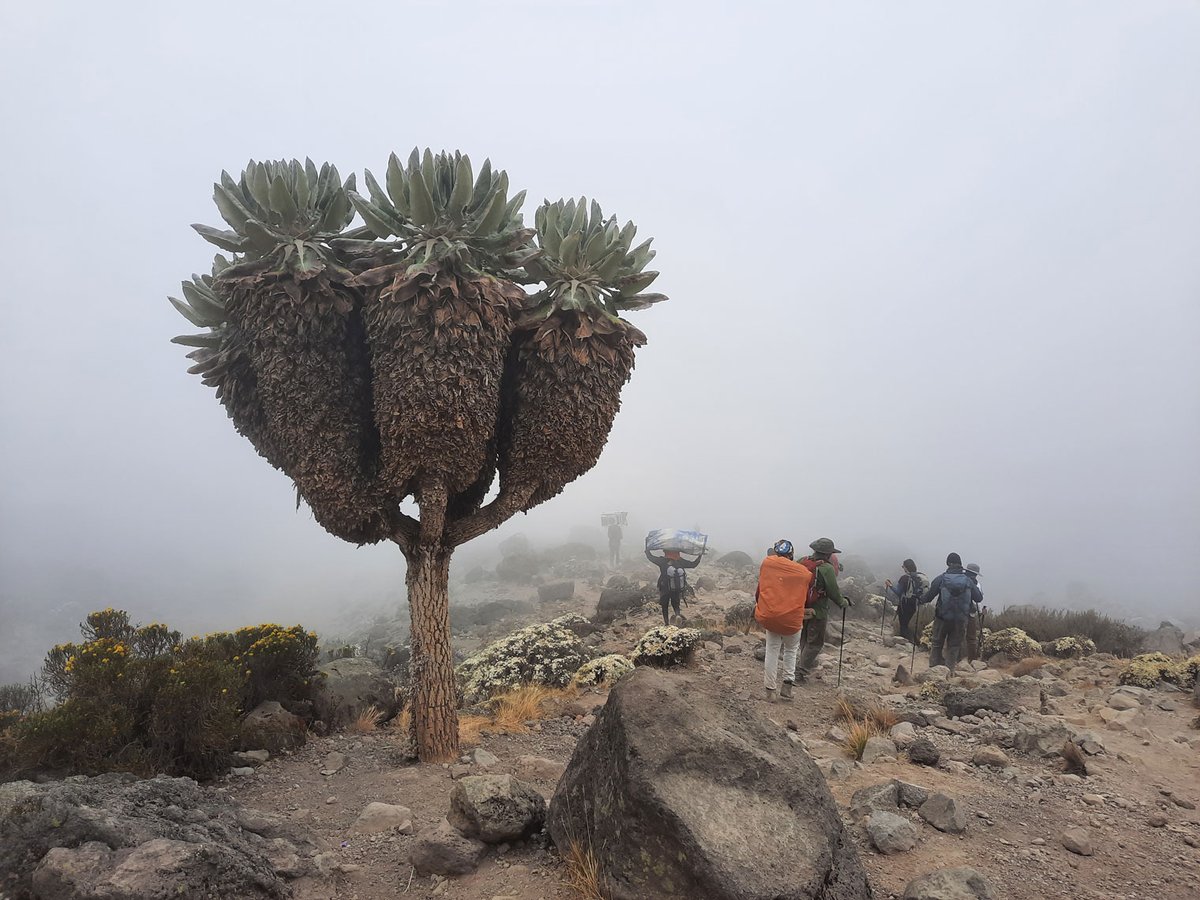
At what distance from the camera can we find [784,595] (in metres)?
8.90

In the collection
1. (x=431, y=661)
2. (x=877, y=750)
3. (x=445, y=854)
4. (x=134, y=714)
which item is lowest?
(x=877, y=750)

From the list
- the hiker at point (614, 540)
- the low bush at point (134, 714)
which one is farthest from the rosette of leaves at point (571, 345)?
the hiker at point (614, 540)

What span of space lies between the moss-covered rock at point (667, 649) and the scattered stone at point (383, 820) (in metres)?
6.17

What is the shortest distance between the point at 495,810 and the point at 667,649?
7091mm

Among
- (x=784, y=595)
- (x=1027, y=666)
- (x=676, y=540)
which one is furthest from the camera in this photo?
(x=676, y=540)

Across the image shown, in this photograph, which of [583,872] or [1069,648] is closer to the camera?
[583,872]

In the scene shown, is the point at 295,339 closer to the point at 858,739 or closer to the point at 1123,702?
the point at 858,739

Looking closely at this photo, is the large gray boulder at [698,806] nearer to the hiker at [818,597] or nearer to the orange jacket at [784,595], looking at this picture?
the orange jacket at [784,595]

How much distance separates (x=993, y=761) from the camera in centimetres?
603

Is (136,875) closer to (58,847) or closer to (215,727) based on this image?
(58,847)

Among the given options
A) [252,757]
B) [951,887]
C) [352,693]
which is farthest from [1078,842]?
[352,693]

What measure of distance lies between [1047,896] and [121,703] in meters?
7.86

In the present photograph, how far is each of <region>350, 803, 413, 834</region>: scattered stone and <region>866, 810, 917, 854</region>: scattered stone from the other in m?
3.64

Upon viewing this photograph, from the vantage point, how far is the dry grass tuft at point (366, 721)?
8367 millimetres
